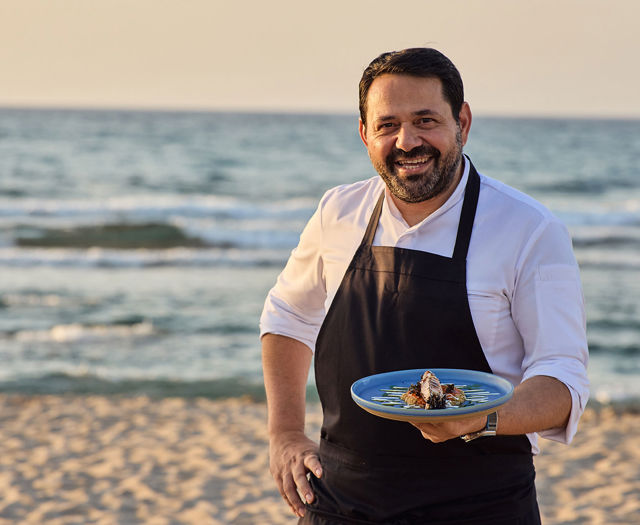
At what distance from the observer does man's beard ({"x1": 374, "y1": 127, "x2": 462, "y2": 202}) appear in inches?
71.7

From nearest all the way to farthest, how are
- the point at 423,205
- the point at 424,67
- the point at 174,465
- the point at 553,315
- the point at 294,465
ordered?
the point at 553,315 → the point at 424,67 → the point at 423,205 → the point at 294,465 → the point at 174,465

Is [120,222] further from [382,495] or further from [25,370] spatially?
[382,495]

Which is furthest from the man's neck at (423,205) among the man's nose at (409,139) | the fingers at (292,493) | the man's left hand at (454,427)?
the fingers at (292,493)

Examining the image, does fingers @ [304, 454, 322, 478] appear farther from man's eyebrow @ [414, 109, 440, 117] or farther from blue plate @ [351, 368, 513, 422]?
man's eyebrow @ [414, 109, 440, 117]

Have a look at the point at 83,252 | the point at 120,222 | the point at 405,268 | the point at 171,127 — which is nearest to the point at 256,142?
the point at 171,127

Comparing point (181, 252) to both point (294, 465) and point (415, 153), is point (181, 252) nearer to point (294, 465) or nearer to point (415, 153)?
point (294, 465)

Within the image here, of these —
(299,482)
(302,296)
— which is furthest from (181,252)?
(299,482)

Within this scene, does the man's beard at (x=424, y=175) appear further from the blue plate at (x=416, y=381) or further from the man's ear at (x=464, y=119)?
the blue plate at (x=416, y=381)

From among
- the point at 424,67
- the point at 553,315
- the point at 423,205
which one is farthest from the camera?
the point at 423,205

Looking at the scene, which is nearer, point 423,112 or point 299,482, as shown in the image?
point 423,112

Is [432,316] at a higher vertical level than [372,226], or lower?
lower

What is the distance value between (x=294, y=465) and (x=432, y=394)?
1.92 feet

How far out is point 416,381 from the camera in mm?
1732

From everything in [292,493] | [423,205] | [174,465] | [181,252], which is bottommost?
[181,252]
